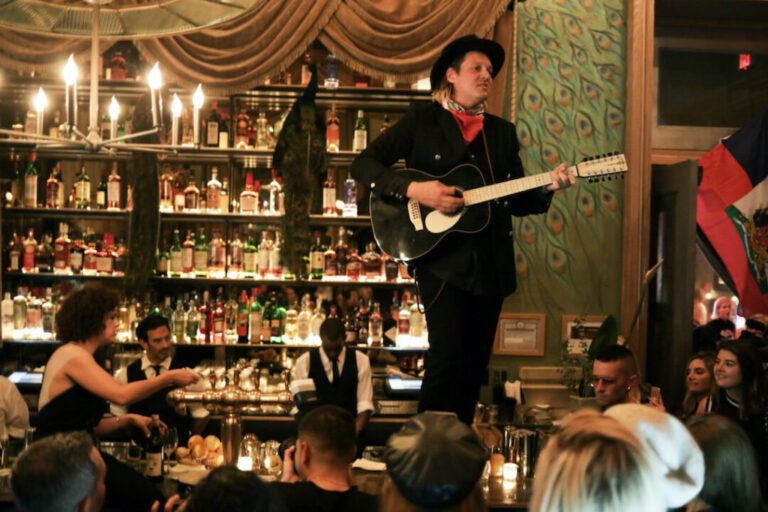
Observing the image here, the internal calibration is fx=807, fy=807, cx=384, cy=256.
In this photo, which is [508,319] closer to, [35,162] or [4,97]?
[35,162]

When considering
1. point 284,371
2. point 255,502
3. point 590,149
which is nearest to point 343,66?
point 590,149

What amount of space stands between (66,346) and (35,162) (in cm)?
276

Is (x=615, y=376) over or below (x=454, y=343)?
below

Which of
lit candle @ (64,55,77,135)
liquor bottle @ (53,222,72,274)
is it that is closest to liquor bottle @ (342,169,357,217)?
liquor bottle @ (53,222,72,274)

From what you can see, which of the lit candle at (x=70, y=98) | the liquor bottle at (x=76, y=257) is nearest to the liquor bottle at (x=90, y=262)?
the liquor bottle at (x=76, y=257)

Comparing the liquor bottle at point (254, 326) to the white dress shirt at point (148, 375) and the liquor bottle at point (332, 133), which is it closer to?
the white dress shirt at point (148, 375)

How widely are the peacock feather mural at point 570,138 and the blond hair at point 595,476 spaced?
393 centimetres

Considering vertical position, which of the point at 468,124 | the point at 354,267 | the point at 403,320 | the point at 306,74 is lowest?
the point at 403,320

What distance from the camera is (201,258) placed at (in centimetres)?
542

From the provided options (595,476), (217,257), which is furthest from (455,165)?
(217,257)

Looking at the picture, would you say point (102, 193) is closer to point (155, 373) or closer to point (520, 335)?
point (155, 373)

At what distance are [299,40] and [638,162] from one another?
2.28 m

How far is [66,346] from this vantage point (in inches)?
127

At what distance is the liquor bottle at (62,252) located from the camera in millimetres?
5401
